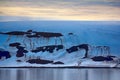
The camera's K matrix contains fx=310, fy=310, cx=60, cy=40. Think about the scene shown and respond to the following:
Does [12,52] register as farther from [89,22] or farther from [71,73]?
[89,22]

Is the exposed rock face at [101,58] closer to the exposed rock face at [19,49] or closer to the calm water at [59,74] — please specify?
the calm water at [59,74]

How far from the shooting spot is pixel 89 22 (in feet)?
11.8

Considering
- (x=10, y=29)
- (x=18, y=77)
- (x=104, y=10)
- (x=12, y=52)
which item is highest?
(x=104, y=10)

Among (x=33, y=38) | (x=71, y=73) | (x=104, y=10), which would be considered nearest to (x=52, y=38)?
(x=33, y=38)

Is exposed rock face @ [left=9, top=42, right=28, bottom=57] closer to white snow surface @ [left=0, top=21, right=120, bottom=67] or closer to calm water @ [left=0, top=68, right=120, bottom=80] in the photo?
white snow surface @ [left=0, top=21, right=120, bottom=67]

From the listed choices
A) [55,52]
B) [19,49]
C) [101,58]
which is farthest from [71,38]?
[19,49]

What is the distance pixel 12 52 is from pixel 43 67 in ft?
1.30

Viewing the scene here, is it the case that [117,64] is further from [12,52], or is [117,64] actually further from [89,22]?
[12,52]

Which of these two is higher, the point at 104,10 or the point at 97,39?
the point at 104,10

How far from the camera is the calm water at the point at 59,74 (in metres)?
3.57

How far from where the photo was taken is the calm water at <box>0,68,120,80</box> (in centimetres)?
357

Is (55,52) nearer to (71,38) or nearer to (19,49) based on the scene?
(71,38)

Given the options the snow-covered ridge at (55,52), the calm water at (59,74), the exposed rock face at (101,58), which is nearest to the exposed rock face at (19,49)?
the snow-covered ridge at (55,52)

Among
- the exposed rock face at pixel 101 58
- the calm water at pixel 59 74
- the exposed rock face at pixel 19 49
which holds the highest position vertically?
the exposed rock face at pixel 19 49
